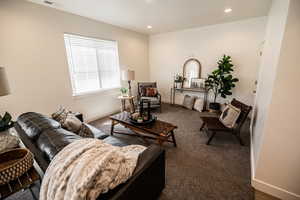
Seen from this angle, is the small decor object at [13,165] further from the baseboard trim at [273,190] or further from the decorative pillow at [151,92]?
the decorative pillow at [151,92]

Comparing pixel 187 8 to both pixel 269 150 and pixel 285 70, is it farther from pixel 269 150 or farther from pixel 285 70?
pixel 269 150

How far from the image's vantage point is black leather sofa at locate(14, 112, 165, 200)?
96cm

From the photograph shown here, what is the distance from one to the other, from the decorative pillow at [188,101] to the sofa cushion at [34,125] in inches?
151

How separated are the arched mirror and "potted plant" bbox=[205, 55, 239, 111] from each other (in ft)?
1.97

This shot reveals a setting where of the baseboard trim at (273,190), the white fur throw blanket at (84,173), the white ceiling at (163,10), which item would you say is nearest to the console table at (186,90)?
the white ceiling at (163,10)

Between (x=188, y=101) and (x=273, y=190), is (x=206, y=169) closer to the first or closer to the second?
(x=273, y=190)

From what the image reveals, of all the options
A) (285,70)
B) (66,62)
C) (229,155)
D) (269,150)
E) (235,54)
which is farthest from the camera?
(235,54)

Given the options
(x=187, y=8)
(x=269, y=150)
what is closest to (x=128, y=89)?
(x=187, y=8)

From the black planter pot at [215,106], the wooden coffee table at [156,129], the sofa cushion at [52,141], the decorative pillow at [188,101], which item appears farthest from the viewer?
the decorative pillow at [188,101]

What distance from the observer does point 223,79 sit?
375cm

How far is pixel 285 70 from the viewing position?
1.28 m

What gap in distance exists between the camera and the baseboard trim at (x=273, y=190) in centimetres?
147

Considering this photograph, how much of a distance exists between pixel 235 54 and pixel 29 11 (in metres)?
4.75

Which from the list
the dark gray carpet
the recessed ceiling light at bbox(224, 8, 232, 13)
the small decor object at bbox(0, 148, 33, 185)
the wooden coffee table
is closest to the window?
the wooden coffee table
